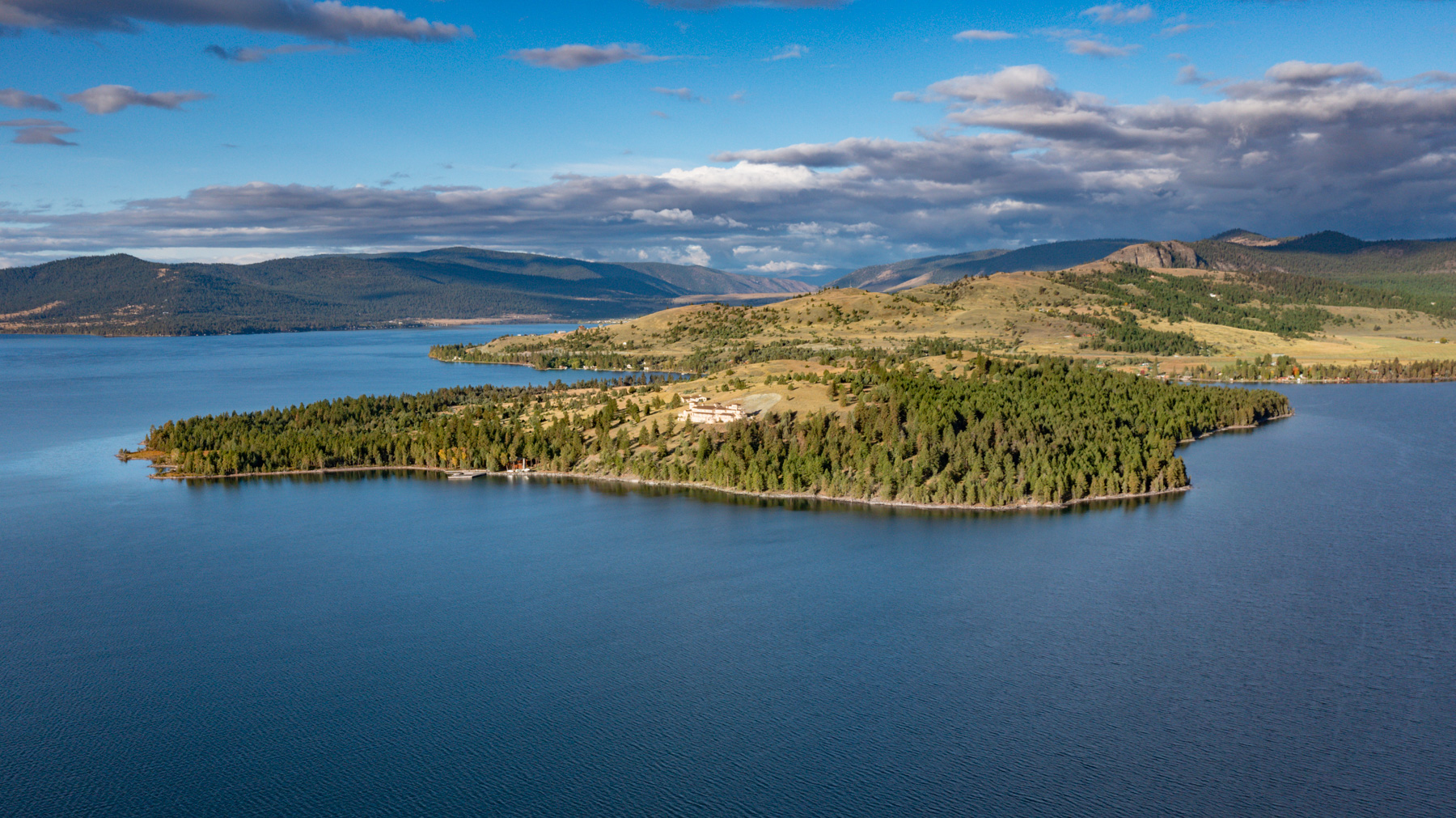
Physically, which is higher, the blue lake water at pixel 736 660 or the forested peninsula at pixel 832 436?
the forested peninsula at pixel 832 436

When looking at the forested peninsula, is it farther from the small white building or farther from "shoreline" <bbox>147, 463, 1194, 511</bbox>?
the small white building

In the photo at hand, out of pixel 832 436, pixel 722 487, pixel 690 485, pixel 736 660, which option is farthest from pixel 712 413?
pixel 736 660

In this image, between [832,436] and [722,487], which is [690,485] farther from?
[832,436]

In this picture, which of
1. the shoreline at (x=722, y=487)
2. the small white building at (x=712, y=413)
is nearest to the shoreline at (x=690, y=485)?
the shoreline at (x=722, y=487)

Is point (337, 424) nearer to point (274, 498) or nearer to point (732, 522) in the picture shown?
point (274, 498)

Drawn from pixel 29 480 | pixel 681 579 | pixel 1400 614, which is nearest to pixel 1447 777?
pixel 1400 614

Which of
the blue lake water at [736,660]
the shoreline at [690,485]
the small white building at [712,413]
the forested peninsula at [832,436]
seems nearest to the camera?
the blue lake water at [736,660]

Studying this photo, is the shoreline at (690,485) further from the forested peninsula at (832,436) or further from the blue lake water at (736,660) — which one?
the blue lake water at (736,660)
